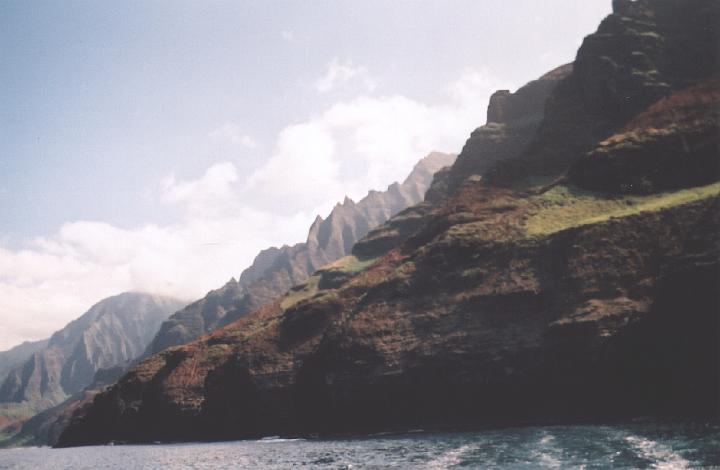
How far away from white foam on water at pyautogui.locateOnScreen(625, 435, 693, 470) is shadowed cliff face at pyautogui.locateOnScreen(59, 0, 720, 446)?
2084cm

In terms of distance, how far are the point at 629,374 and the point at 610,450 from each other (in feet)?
96.0

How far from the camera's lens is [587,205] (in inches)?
3654

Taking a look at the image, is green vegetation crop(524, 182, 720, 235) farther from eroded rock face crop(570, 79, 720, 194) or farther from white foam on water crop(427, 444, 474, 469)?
white foam on water crop(427, 444, 474, 469)

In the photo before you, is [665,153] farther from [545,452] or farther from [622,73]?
[545,452]

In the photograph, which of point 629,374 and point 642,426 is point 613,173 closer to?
point 629,374

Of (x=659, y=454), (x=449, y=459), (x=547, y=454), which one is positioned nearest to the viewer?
(x=659, y=454)

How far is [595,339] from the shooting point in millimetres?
66625

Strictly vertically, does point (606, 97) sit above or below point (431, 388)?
above

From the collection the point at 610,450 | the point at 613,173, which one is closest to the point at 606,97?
the point at 613,173

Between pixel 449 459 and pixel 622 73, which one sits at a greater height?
pixel 622 73

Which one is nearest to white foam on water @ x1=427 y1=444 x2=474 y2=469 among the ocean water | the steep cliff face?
the ocean water

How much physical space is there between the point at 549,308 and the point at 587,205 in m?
25.7

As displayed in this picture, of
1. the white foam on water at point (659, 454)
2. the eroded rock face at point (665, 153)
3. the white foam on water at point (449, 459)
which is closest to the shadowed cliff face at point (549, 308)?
the eroded rock face at point (665, 153)

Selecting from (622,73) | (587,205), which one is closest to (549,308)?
(587,205)
